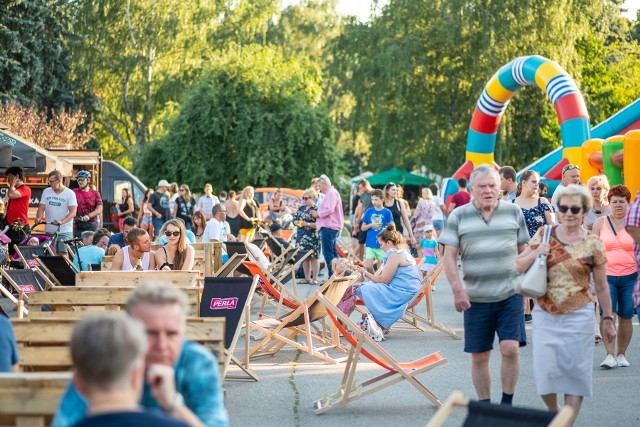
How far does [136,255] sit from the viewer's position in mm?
10453

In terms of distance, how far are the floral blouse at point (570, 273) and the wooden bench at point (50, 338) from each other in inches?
74.4

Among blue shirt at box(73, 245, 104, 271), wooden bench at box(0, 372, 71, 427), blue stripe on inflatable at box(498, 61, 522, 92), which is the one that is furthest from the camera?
blue stripe on inflatable at box(498, 61, 522, 92)

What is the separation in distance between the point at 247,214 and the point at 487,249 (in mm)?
16222

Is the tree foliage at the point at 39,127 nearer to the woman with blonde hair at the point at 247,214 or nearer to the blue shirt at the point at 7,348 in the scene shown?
the woman with blonde hair at the point at 247,214

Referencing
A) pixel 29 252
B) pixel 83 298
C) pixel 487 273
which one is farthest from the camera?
pixel 29 252

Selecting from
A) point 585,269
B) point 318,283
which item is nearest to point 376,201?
point 318,283

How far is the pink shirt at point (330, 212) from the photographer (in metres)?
18.3

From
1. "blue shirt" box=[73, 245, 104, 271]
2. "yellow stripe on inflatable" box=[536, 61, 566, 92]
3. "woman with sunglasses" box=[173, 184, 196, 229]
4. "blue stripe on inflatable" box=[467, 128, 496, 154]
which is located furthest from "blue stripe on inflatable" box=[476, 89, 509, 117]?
"blue shirt" box=[73, 245, 104, 271]

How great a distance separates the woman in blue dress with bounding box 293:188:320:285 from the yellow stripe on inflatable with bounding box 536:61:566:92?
258 inches

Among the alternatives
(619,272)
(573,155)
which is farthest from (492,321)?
(573,155)

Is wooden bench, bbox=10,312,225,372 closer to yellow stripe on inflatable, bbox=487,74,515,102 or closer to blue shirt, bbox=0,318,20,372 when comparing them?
blue shirt, bbox=0,318,20,372

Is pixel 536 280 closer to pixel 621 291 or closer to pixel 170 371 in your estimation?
pixel 170 371

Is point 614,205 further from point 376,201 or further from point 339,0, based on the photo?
point 339,0

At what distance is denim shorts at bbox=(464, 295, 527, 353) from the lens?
6.96 m
